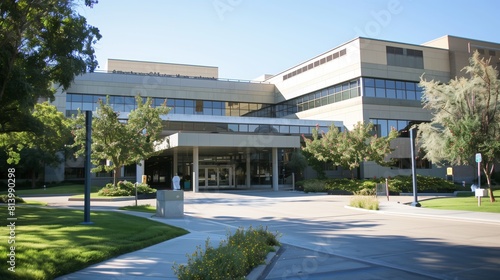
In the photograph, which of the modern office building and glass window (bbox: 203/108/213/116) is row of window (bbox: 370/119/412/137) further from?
glass window (bbox: 203/108/213/116)

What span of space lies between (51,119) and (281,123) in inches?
940

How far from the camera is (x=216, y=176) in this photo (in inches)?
1639

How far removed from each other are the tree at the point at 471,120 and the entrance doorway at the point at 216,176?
807 inches

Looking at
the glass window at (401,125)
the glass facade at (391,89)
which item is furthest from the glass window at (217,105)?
the glass window at (401,125)

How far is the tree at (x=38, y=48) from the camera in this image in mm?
12797

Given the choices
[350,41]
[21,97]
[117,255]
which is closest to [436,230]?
[117,255]

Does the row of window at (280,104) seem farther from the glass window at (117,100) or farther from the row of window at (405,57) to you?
the row of window at (405,57)

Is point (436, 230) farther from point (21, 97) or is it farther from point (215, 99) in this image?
point (215, 99)

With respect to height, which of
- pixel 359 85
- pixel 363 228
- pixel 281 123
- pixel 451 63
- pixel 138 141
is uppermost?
pixel 451 63

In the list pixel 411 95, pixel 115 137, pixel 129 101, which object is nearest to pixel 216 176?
pixel 115 137

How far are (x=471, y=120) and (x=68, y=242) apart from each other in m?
23.0

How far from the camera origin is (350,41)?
44156 millimetres

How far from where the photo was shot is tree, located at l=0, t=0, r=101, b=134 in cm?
1280

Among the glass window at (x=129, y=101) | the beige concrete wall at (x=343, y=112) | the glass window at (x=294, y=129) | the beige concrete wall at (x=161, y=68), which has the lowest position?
the glass window at (x=294, y=129)
